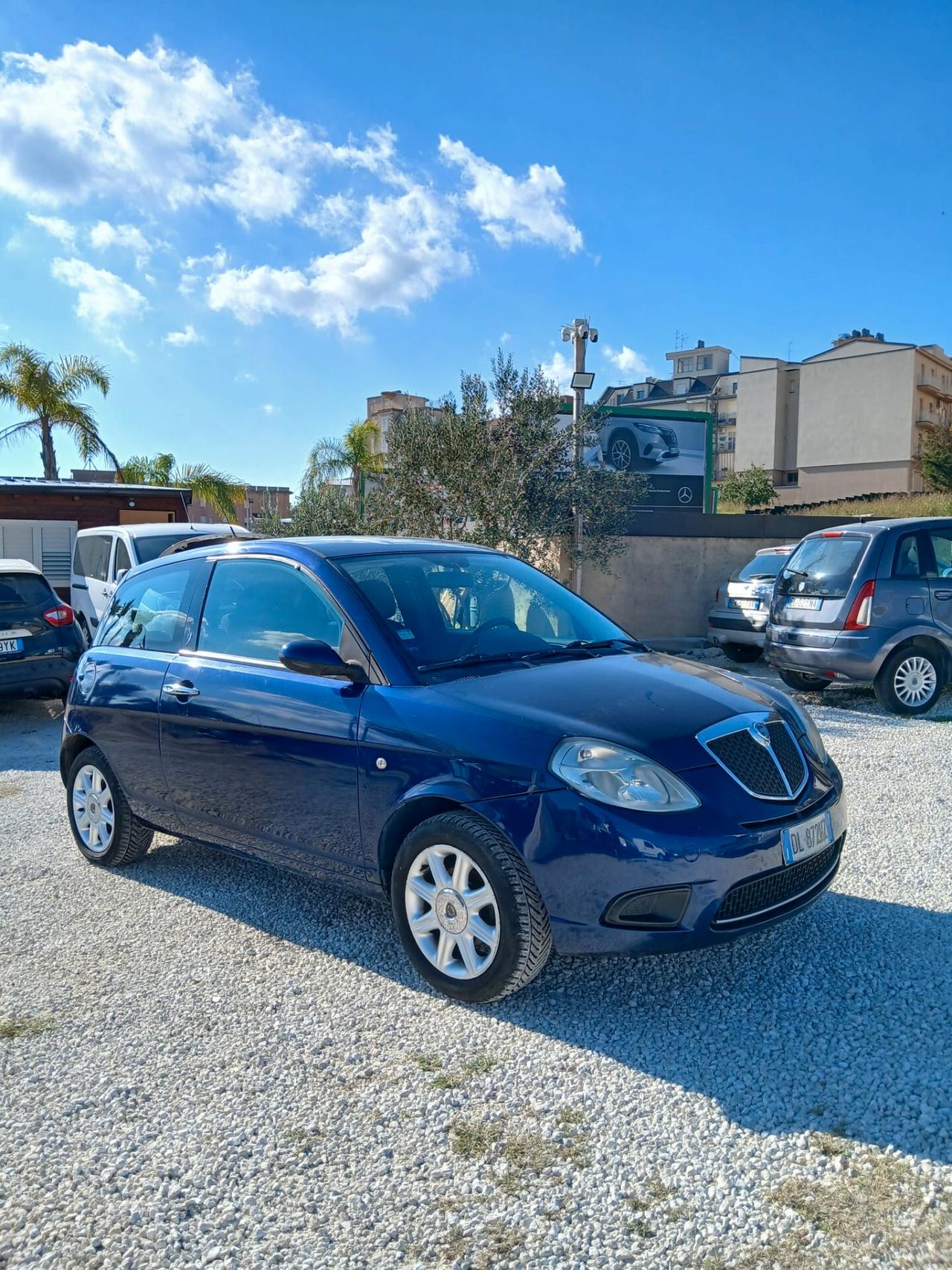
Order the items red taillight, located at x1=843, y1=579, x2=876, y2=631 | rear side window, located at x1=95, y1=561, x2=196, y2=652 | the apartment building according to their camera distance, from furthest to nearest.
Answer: the apartment building < red taillight, located at x1=843, y1=579, x2=876, y2=631 < rear side window, located at x1=95, y1=561, x2=196, y2=652

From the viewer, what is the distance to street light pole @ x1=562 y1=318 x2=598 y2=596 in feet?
46.2

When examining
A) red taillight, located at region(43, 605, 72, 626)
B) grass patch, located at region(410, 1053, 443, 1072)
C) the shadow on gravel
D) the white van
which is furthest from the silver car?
grass patch, located at region(410, 1053, 443, 1072)

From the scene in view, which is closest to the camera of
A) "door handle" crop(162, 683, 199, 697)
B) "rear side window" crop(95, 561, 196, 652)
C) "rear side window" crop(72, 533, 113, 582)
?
"door handle" crop(162, 683, 199, 697)

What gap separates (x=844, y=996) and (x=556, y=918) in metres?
1.16

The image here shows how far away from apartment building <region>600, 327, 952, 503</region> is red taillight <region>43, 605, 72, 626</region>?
4779 cm

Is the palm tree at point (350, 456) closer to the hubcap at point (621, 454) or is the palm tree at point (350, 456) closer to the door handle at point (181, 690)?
the hubcap at point (621, 454)

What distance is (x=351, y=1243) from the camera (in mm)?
2426

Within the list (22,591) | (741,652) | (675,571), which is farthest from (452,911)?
(675,571)

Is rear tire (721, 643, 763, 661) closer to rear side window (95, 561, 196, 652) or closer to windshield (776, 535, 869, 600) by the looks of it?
windshield (776, 535, 869, 600)

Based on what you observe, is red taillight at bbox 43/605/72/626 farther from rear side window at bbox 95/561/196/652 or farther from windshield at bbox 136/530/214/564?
rear side window at bbox 95/561/196/652

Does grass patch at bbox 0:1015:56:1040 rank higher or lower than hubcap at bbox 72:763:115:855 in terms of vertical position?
lower

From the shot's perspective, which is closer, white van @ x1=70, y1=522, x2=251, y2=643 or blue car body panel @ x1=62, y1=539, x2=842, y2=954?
blue car body panel @ x1=62, y1=539, x2=842, y2=954

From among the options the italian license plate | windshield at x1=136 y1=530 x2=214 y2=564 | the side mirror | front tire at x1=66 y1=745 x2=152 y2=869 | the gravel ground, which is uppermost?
windshield at x1=136 y1=530 x2=214 y2=564

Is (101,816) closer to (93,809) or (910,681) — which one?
(93,809)
